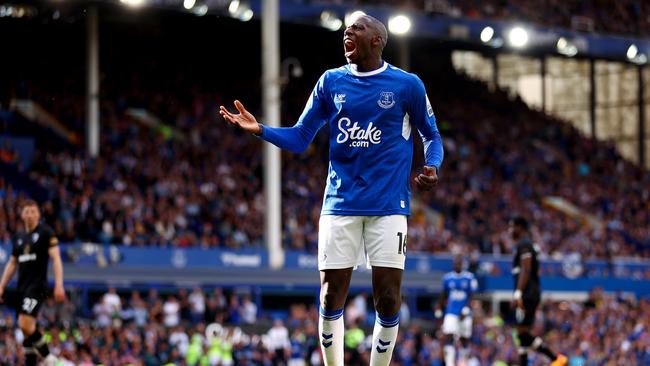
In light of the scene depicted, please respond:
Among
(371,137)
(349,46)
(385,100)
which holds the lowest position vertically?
(371,137)

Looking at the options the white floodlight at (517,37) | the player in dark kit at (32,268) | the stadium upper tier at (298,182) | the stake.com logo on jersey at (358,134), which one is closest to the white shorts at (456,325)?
the player in dark kit at (32,268)

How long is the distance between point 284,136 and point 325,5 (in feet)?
93.4

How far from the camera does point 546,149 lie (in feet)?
155

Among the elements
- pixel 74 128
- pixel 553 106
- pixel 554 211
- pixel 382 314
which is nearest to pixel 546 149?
pixel 554 211

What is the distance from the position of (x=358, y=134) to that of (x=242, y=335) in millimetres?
17413

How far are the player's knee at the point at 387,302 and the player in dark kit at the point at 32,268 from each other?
6.04 m

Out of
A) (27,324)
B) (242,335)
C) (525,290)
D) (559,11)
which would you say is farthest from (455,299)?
(559,11)

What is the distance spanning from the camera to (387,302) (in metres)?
8.74

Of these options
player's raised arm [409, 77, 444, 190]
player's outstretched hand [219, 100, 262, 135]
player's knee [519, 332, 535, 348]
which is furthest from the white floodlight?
player's outstretched hand [219, 100, 262, 135]

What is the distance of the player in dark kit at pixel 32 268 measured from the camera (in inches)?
550

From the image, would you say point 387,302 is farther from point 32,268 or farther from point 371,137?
point 32,268

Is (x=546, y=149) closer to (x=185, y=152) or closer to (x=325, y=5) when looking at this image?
(x=325, y=5)

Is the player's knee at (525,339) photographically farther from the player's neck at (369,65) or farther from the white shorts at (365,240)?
the player's neck at (369,65)

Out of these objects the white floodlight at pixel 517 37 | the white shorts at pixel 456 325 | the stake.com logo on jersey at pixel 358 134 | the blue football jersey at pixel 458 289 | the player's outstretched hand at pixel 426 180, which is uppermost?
the white floodlight at pixel 517 37
